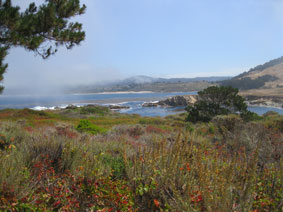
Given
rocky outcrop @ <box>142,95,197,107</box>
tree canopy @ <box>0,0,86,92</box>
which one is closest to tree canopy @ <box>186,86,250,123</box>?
tree canopy @ <box>0,0,86,92</box>

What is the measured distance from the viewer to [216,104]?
2047cm

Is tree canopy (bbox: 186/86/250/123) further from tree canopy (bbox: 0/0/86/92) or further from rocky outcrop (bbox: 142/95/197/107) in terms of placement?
rocky outcrop (bbox: 142/95/197/107)

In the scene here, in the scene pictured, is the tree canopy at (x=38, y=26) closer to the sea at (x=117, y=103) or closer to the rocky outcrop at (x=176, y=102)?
the sea at (x=117, y=103)

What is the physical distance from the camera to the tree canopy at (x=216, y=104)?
19.8m

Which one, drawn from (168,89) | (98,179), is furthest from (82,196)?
(168,89)

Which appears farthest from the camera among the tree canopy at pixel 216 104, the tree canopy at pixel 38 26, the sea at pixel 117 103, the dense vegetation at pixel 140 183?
the sea at pixel 117 103

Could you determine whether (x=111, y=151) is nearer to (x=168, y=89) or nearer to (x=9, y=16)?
(x=9, y=16)

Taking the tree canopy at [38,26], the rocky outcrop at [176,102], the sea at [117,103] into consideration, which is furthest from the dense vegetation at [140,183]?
the rocky outcrop at [176,102]

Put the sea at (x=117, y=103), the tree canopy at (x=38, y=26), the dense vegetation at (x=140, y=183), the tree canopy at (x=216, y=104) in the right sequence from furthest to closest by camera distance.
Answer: the sea at (x=117, y=103) < the tree canopy at (x=216, y=104) < the tree canopy at (x=38, y=26) < the dense vegetation at (x=140, y=183)

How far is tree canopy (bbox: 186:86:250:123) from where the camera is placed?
64.9 feet

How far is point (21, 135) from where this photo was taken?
672cm

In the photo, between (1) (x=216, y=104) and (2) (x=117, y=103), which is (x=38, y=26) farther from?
(2) (x=117, y=103)

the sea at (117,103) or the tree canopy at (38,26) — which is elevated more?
the tree canopy at (38,26)

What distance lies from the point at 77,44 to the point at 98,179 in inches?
233
